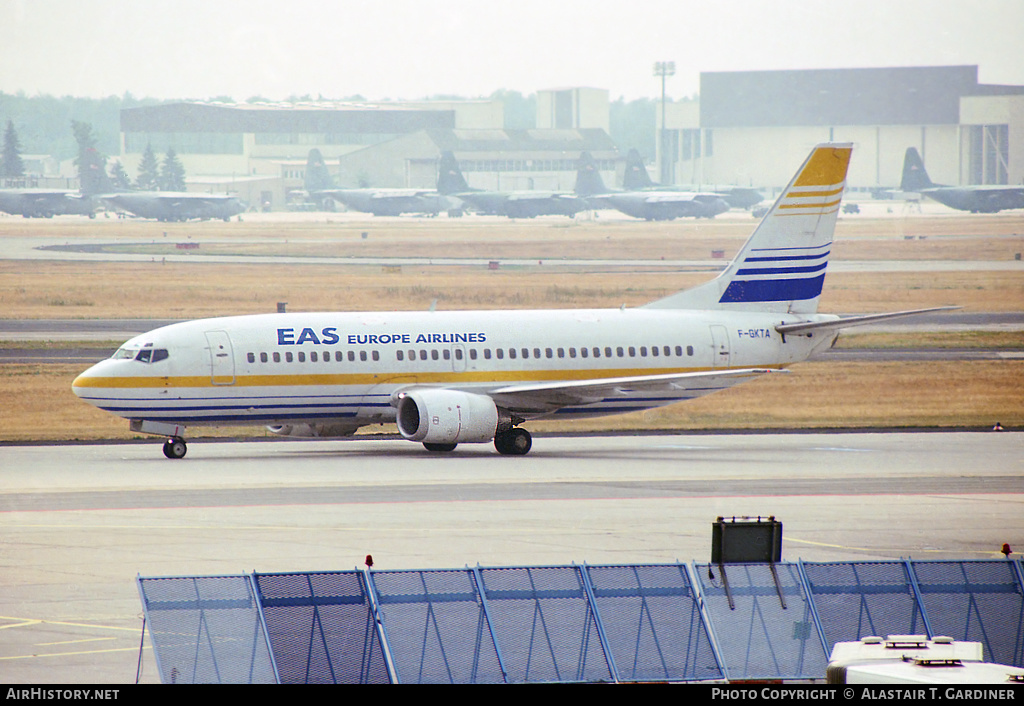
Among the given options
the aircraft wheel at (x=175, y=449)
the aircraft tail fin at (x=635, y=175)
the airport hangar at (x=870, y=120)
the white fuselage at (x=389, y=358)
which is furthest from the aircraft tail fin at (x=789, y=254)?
the aircraft tail fin at (x=635, y=175)

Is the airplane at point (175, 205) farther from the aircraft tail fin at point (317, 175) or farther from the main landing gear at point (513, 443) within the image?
the main landing gear at point (513, 443)

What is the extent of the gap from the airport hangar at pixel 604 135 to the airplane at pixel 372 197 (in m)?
1.57

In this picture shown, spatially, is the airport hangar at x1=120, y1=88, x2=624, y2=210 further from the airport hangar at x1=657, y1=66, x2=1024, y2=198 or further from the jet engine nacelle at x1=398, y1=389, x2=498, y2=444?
the jet engine nacelle at x1=398, y1=389, x2=498, y2=444

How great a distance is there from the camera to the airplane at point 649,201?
6216 inches

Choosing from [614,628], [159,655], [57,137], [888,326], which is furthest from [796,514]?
[57,137]

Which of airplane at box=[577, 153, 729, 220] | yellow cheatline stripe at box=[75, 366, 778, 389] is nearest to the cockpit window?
yellow cheatline stripe at box=[75, 366, 778, 389]

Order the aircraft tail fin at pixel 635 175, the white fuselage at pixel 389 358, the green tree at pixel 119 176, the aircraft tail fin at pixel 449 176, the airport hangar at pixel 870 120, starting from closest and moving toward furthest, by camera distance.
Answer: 1. the white fuselage at pixel 389 358
2. the airport hangar at pixel 870 120
3. the green tree at pixel 119 176
4. the aircraft tail fin at pixel 449 176
5. the aircraft tail fin at pixel 635 175

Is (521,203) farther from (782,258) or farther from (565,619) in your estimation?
(565,619)

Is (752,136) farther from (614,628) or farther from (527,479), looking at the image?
(614,628)

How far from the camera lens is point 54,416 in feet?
164

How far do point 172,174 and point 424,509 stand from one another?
101 metres

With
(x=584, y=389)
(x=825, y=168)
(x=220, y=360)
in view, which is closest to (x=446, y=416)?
(x=584, y=389)

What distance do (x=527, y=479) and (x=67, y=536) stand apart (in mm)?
12905

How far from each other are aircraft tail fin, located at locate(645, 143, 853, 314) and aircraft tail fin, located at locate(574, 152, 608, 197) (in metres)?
109
